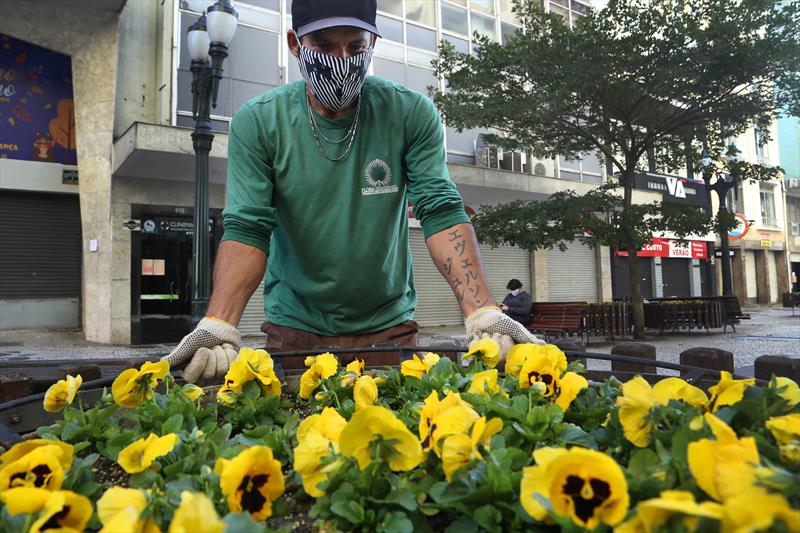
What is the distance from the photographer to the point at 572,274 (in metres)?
21.9

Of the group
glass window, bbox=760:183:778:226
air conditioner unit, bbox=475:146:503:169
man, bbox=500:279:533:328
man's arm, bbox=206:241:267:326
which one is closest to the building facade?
air conditioner unit, bbox=475:146:503:169

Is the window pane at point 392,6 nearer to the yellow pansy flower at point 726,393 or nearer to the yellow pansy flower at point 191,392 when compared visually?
the yellow pansy flower at point 191,392

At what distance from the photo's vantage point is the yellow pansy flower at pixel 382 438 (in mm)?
651

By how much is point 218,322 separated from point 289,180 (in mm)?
745

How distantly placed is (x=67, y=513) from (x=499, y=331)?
45.1 inches

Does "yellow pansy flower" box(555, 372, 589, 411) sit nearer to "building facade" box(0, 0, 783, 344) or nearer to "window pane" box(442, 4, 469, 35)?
"building facade" box(0, 0, 783, 344)

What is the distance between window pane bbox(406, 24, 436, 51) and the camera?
17391mm

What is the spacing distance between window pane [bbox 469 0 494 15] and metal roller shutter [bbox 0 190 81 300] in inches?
538

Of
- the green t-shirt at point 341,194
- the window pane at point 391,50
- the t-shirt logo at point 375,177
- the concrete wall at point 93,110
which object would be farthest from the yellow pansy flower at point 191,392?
the window pane at point 391,50

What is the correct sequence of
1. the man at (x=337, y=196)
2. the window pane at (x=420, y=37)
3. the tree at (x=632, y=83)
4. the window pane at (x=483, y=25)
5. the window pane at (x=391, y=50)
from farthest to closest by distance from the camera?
1. the window pane at (x=483, y=25)
2. the window pane at (x=420, y=37)
3. the window pane at (x=391, y=50)
4. the tree at (x=632, y=83)
5. the man at (x=337, y=196)

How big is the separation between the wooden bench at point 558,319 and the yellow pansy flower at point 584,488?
1312 centimetres

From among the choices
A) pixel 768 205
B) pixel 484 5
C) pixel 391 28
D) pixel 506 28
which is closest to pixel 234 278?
pixel 391 28

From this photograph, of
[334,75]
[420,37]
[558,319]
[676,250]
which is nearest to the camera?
[334,75]

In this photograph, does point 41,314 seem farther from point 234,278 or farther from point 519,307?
point 234,278
